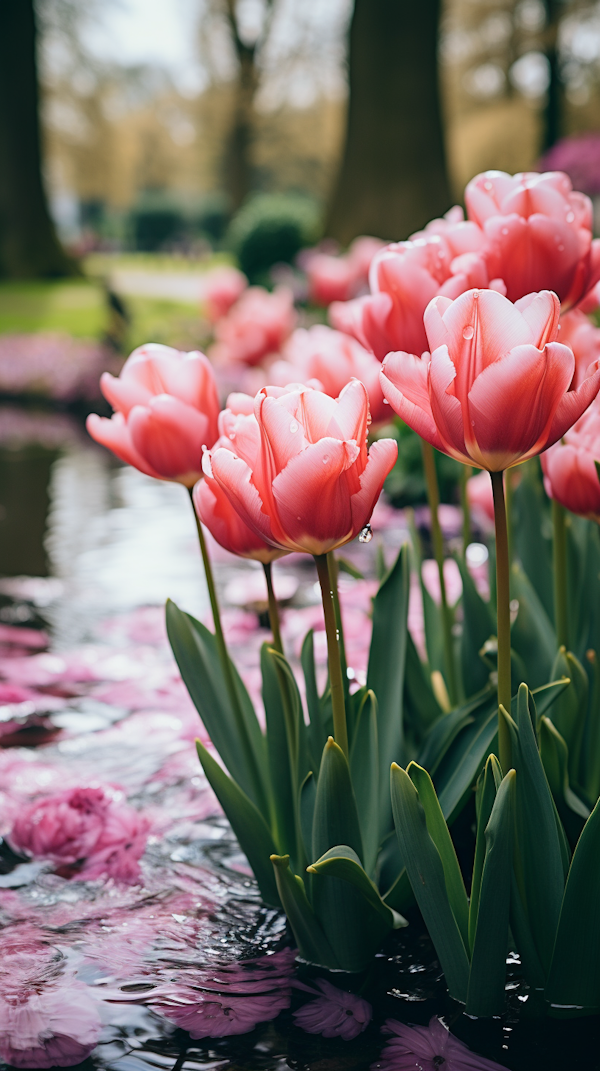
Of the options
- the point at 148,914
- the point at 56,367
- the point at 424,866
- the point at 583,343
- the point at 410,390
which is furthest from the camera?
the point at 56,367

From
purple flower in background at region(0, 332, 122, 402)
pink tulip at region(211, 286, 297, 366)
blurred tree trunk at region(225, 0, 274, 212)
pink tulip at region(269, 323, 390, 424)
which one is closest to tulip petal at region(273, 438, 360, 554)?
pink tulip at region(269, 323, 390, 424)

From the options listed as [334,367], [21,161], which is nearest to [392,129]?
[21,161]

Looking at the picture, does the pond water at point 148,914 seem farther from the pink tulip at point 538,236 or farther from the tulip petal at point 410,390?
the pink tulip at point 538,236

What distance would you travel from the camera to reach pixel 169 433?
4.78ft

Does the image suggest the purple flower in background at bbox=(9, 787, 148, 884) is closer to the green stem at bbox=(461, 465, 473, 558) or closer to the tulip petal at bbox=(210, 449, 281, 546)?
the green stem at bbox=(461, 465, 473, 558)

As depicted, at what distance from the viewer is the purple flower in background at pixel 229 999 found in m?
1.51

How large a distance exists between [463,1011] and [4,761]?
1.45 meters

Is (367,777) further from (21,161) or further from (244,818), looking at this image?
(21,161)

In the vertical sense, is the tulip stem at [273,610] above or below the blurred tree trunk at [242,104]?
below

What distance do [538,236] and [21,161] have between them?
768 inches

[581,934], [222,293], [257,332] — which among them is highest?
[222,293]

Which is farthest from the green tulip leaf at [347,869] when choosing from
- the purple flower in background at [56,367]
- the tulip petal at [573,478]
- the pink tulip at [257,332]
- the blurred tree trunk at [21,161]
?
the blurred tree trunk at [21,161]

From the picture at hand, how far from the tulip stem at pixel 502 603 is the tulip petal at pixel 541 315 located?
17 centimetres

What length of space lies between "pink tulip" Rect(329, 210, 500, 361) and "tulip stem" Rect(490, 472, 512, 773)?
392 millimetres
